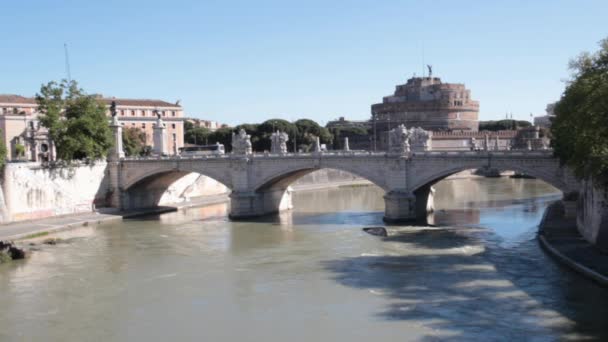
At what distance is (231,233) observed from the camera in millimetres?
36031

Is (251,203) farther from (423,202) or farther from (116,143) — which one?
(116,143)

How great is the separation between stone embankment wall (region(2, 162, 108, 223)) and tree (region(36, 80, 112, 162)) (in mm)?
1329

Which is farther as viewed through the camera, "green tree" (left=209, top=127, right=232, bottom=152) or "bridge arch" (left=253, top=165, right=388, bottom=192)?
"green tree" (left=209, top=127, right=232, bottom=152)

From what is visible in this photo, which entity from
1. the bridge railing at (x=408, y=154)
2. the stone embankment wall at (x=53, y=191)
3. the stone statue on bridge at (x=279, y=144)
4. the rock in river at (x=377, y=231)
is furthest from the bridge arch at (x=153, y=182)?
the rock in river at (x=377, y=231)

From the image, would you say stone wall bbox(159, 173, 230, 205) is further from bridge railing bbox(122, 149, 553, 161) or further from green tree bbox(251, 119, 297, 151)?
green tree bbox(251, 119, 297, 151)

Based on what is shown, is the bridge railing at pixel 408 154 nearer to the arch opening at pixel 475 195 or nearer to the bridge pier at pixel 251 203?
the arch opening at pixel 475 195

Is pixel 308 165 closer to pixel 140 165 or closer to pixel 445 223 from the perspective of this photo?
pixel 445 223

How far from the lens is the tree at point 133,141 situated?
2447 inches

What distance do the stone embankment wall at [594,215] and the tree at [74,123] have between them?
3097cm

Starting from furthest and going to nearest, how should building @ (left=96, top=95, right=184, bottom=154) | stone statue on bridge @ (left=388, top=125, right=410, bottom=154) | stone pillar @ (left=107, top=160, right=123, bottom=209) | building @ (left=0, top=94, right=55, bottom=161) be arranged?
building @ (left=96, top=95, right=184, bottom=154) < building @ (left=0, top=94, right=55, bottom=161) < stone pillar @ (left=107, top=160, right=123, bottom=209) < stone statue on bridge @ (left=388, top=125, right=410, bottom=154)

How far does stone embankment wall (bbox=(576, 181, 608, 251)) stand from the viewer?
24.4 m

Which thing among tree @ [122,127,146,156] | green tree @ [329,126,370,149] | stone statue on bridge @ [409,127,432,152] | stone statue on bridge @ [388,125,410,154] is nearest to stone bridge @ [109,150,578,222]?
stone statue on bridge @ [388,125,410,154]

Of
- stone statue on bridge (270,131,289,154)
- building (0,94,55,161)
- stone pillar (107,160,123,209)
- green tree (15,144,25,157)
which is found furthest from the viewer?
green tree (15,144,25,157)

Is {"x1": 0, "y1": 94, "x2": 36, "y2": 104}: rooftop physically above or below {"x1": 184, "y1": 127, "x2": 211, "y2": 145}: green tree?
above
